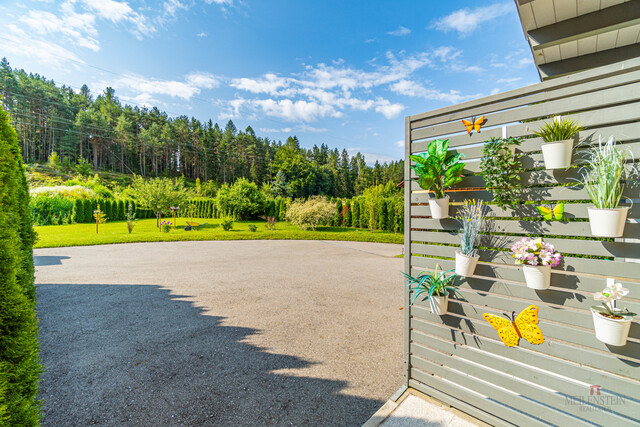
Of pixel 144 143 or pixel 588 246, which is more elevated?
pixel 144 143

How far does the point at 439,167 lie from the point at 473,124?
38 cm

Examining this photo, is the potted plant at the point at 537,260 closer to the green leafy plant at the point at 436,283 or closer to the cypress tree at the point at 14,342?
the green leafy plant at the point at 436,283

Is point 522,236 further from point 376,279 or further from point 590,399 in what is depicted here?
point 376,279

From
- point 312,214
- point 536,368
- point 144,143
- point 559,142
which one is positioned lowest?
point 536,368

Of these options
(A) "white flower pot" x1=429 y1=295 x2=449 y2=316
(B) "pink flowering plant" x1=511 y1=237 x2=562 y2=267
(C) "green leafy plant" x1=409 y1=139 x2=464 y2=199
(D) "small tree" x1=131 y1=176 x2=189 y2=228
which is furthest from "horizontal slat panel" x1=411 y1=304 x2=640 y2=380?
(D) "small tree" x1=131 y1=176 x2=189 y2=228

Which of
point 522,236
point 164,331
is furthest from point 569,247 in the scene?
point 164,331

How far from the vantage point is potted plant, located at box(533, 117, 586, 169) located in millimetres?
1330

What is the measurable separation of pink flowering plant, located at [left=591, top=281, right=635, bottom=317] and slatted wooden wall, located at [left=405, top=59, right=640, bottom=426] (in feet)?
0.27

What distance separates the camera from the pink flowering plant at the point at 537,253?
1.34 metres

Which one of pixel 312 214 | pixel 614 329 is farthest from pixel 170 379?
pixel 312 214

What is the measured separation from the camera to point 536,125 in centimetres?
152

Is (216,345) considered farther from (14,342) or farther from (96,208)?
(96,208)

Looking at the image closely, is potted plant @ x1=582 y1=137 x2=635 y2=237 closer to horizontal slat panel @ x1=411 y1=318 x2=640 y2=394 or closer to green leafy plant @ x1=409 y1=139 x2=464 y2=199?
green leafy plant @ x1=409 y1=139 x2=464 y2=199

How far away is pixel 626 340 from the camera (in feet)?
3.94
